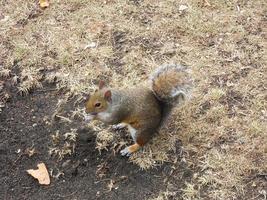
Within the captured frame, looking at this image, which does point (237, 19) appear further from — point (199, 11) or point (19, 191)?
point (19, 191)

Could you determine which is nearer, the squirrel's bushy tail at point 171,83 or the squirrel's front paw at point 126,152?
the squirrel's bushy tail at point 171,83

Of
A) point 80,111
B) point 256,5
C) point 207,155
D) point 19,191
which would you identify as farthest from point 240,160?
point 256,5

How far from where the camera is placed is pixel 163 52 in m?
3.60

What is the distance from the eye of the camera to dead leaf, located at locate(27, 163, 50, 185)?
2.85m

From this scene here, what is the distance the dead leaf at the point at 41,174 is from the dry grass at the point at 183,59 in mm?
374

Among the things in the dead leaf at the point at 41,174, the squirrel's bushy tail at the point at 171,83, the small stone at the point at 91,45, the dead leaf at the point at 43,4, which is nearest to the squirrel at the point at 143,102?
the squirrel's bushy tail at the point at 171,83

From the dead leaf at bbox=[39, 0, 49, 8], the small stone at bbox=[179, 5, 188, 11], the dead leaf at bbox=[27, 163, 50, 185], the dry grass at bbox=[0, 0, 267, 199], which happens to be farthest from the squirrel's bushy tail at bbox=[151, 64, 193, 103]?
the dead leaf at bbox=[39, 0, 49, 8]

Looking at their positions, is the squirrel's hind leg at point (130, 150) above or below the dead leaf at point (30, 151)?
below

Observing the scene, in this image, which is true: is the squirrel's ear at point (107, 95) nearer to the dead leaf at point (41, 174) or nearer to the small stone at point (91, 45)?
the dead leaf at point (41, 174)

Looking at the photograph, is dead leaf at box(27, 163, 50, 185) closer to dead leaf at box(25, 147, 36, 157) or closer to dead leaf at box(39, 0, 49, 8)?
dead leaf at box(25, 147, 36, 157)

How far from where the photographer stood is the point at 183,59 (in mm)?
3533

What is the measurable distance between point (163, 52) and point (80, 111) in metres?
0.80

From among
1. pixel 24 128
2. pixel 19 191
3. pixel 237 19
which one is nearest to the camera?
pixel 19 191

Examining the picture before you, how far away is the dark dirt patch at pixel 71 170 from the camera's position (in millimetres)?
2779
